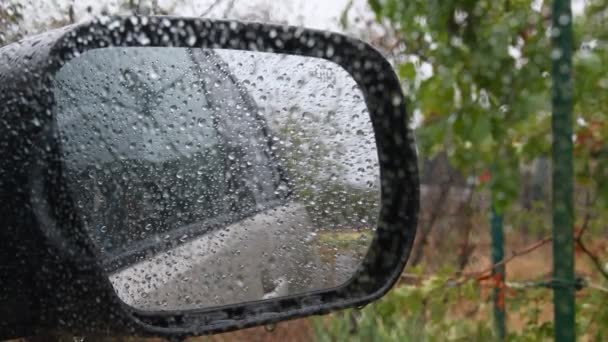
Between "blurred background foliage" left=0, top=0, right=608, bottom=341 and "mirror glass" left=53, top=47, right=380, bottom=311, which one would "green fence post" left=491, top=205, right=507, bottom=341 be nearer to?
→ "blurred background foliage" left=0, top=0, right=608, bottom=341

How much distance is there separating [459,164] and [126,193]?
5.80 ft

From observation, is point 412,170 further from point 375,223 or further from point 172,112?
point 172,112

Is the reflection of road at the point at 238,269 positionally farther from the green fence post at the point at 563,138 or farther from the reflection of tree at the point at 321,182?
the green fence post at the point at 563,138

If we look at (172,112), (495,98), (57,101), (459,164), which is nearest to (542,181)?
(459,164)

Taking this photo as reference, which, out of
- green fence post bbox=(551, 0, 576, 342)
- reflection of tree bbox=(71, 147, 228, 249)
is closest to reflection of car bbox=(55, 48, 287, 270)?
reflection of tree bbox=(71, 147, 228, 249)

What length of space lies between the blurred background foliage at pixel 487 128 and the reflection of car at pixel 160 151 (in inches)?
25.9

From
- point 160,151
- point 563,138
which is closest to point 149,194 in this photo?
point 160,151

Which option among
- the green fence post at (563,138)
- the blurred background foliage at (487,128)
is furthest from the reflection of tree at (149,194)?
the green fence post at (563,138)

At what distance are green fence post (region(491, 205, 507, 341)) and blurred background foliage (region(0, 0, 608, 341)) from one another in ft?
0.08

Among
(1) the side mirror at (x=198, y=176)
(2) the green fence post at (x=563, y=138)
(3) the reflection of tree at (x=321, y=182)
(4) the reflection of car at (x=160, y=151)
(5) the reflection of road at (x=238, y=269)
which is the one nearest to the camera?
(1) the side mirror at (x=198, y=176)

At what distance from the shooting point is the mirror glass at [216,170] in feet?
3.73

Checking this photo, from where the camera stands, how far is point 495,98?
2424 millimetres

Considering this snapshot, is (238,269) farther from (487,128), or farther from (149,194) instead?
A: (487,128)

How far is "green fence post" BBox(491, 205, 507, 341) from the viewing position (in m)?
2.67
